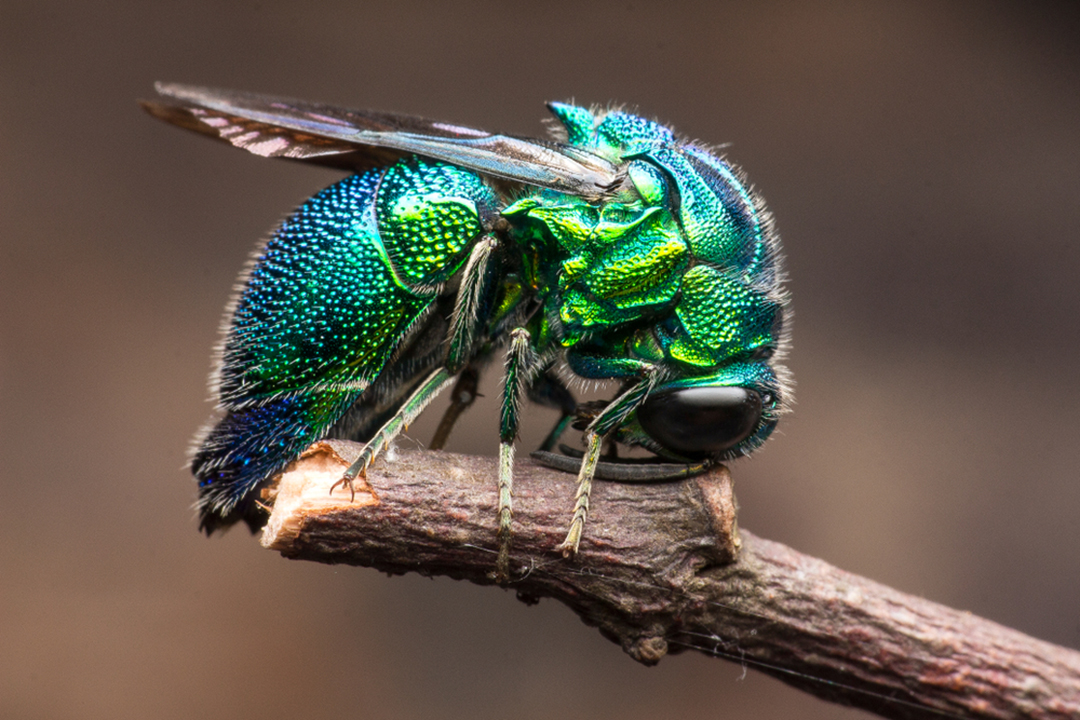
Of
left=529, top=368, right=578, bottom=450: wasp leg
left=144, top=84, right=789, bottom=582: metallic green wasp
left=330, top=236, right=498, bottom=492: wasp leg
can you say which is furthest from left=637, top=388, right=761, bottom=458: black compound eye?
left=330, top=236, right=498, bottom=492: wasp leg

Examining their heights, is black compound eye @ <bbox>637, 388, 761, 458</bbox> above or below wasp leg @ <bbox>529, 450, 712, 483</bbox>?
above

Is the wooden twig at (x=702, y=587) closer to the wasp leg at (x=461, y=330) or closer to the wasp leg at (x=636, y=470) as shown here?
the wasp leg at (x=636, y=470)

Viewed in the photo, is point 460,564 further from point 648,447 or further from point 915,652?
point 915,652

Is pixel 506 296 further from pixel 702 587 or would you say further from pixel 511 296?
pixel 702 587

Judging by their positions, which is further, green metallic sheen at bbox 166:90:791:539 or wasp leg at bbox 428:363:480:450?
wasp leg at bbox 428:363:480:450

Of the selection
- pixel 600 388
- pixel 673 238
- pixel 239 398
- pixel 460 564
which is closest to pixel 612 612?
pixel 460 564

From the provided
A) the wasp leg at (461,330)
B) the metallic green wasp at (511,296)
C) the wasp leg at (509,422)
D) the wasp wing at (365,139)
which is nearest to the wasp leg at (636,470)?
the metallic green wasp at (511,296)

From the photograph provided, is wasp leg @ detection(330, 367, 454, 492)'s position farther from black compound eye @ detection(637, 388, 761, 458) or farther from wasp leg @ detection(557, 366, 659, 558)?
black compound eye @ detection(637, 388, 761, 458)
